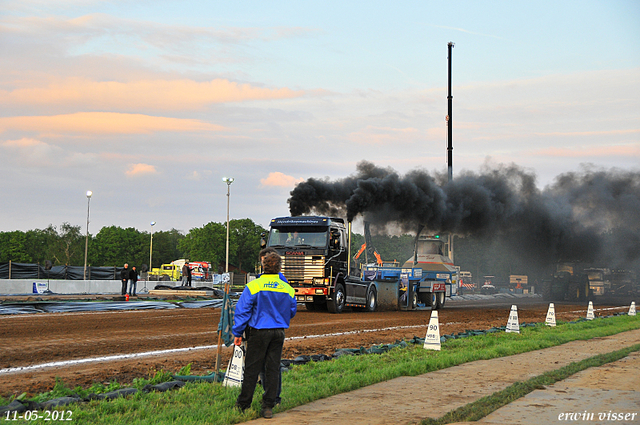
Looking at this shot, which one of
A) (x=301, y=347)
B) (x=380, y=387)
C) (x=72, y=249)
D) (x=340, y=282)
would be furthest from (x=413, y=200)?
(x=72, y=249)

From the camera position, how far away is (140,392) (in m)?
7.43

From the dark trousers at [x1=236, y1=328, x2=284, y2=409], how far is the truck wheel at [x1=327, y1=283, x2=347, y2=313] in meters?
17.6

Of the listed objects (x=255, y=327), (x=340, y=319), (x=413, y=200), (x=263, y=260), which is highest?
(x=413, y=200)

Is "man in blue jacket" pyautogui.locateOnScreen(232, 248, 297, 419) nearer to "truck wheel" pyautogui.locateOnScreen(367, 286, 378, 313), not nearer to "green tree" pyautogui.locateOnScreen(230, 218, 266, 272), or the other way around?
"truck wheel" pyautogui.locateOnScreen(367, 286, 378, 313)

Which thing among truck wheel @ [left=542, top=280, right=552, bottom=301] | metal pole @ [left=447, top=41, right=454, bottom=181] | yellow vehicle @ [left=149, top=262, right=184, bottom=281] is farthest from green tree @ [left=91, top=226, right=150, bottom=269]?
truck wheel @ [left=542, top=280, right=552, bottom=301]

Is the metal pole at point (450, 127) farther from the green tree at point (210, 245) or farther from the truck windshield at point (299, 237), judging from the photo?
the green tree at point (210, 245)

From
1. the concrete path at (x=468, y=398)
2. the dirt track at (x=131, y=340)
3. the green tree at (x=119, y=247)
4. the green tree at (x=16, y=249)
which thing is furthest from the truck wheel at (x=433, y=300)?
the green tree at (x=16, y=249)

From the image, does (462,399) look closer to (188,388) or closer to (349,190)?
(188,388)

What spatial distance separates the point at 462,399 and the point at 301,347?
587cm

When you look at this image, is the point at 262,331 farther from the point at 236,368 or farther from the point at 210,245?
the point at 210,245

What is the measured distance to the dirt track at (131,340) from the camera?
9.44 metres

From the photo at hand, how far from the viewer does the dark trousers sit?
687cm

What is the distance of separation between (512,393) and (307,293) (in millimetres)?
15995

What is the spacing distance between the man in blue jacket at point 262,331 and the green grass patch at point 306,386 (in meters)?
0.26
